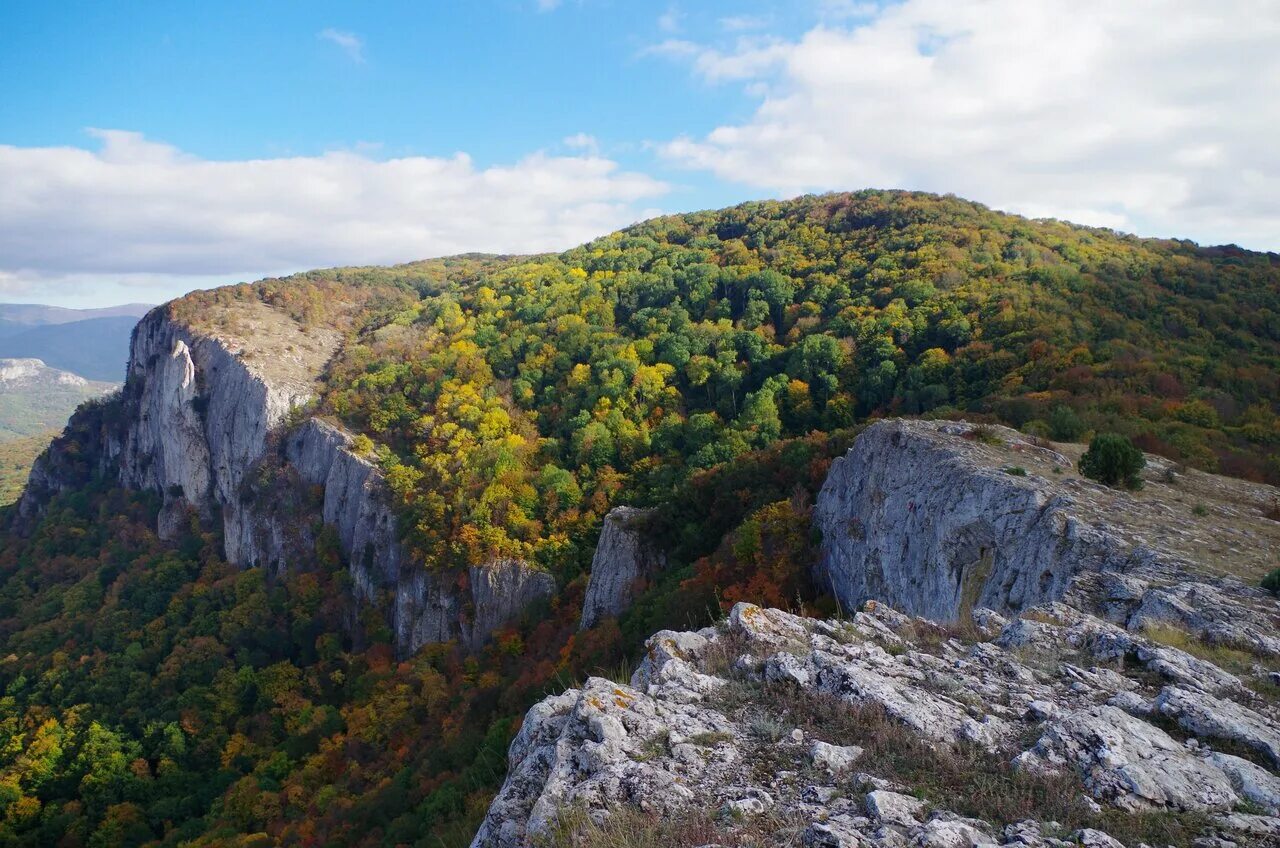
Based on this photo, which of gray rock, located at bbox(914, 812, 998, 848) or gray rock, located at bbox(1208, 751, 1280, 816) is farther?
gray rock, located at bbox(1208, 751, 1280, 816)

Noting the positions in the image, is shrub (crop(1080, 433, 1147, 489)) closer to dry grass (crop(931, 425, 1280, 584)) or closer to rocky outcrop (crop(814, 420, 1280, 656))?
dry grass (crop(931, 425, 1280, 584))

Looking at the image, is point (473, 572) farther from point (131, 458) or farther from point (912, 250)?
point (131, 458)

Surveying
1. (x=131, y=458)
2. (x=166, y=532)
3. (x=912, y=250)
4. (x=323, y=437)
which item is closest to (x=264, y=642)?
(x=323, y=437)

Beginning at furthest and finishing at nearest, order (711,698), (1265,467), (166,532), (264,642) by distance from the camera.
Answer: (166,532)
(264,642)
(1265,467)
(711,698)

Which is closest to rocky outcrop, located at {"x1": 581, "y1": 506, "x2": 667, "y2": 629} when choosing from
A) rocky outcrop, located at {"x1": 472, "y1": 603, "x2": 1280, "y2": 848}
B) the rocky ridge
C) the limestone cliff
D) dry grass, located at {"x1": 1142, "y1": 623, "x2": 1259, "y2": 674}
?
the limestone cliff

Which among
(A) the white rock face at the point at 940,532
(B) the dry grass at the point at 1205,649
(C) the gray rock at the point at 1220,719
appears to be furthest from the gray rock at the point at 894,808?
(A) the white rock face at the point at 940,532

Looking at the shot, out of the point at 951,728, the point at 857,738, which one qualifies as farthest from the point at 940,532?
the point at 857,738

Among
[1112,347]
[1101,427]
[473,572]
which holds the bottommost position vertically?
[473,572]
